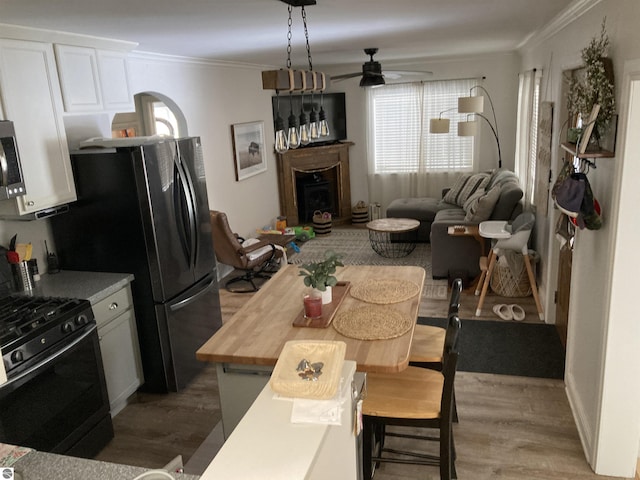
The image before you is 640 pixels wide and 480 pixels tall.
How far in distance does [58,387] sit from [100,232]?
111 cm

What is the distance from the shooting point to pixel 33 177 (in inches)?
122

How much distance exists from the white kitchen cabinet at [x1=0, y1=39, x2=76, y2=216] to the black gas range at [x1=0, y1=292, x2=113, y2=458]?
2.03 ft

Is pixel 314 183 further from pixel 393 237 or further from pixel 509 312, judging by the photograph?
pixel 509 312

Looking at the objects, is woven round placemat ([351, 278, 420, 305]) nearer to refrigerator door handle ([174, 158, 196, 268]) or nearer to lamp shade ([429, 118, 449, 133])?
refrigerator door handle ([174, 158, 196, 268])

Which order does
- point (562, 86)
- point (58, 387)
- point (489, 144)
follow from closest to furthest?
1. point (58, 387)
2. point (562, 86)
3. point (489, 144)

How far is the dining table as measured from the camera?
233 centimetres

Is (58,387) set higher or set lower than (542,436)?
higher

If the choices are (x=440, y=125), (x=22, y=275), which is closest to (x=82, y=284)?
(x=22, y=275)

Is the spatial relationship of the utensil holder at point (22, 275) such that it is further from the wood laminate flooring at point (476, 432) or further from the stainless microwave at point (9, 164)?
the wood laminate flooring at point (476, 432)

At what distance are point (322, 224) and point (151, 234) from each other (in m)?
4.67

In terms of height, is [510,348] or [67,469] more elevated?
[67,469]

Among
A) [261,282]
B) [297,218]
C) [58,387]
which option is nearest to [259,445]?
[58,387]

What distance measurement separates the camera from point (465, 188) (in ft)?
22.8

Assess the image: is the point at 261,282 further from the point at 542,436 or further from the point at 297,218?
the point at 542,436
